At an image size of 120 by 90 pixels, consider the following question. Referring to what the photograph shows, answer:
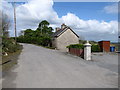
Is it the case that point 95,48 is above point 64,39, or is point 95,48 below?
below

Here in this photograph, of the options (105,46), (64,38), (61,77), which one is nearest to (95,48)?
(105,46)

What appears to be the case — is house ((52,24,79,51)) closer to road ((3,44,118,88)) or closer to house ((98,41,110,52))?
house ((98,41,110,52))

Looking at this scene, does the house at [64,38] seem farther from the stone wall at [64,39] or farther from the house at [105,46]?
the house at [105,46]

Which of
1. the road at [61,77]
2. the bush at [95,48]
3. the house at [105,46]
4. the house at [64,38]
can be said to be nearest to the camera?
the road at [61,77]

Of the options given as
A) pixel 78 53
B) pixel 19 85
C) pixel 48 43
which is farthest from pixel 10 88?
pixel 48 43

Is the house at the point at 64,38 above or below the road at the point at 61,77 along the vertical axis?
above

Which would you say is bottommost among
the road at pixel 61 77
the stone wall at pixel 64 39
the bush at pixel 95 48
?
the road at pixel 61 77

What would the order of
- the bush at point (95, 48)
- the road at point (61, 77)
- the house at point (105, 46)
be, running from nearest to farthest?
1. the road at point (61, 77)
2. the bush at point (95, 48)
3. the house at point (105, 46)

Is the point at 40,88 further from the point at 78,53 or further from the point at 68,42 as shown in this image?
the point at 68,42

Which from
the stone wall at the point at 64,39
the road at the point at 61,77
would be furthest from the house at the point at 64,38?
the road at the point at 61,77

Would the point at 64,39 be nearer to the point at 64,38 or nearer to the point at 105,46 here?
the point at 64,38

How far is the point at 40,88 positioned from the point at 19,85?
109 centimetres

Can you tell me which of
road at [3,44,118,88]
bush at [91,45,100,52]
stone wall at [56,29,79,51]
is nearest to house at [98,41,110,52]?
bush at [91,45,100,52]

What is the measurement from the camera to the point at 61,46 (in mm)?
37562
